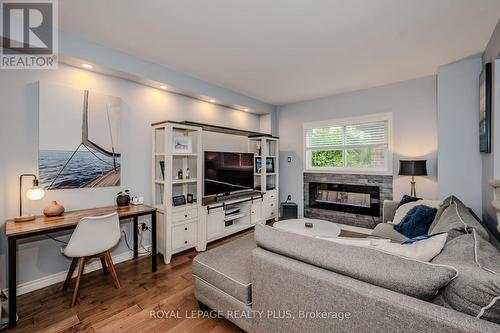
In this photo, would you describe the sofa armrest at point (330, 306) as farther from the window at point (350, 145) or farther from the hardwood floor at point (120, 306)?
the window at point (350, 145)

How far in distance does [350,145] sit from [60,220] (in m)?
4.38

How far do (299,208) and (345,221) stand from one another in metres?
0.97

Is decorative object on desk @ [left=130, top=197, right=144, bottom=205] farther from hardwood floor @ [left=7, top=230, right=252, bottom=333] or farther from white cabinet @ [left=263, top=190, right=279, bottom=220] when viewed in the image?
white cabinet @ [left=263, top=190, right=279, bottom=220]

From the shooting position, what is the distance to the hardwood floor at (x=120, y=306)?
1.76 metres

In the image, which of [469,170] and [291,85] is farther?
[291,85]

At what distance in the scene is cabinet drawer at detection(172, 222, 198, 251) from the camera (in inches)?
116

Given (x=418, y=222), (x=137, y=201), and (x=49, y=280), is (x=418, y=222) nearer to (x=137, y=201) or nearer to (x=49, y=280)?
(x=137, y=201)

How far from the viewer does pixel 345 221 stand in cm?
421

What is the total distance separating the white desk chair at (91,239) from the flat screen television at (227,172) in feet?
4.96

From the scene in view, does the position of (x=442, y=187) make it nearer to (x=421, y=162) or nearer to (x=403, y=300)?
(x=421, y=162)

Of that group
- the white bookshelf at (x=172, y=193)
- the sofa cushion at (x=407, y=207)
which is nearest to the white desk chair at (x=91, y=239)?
the white bookshelf at (x=172, y=193)

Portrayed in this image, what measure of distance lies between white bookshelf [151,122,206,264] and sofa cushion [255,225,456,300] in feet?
6.04

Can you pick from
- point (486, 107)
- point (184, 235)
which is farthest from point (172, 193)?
point (486, 107)

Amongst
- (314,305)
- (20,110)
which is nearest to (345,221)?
(314,305)
